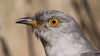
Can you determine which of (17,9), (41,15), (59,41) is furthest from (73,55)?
(17,9)

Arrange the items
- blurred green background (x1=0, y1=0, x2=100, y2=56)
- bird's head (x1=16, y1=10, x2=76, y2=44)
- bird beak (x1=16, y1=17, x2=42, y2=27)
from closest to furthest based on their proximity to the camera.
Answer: bird's head (x1=16, y1=10, x2=76, y2=44) → bird beak (x1=16, y1=17, x2=42, y2=27) → blurred green background (x1=0, y1=0, x2=100, y2=56)

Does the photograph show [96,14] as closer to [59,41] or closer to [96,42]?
[96,42]

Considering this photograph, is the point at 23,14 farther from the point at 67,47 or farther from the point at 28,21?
the point at 67,47

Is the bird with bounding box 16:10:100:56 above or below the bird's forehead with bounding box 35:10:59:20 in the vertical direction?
below

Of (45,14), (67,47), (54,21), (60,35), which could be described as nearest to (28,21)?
(45,14)

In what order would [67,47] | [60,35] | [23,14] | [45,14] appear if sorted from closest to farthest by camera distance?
1. [67,47]
2. [60,35]
3. [45,14]
4. [23,14]

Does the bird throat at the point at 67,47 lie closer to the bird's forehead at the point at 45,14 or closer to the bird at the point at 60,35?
the bird at the point at 60,35

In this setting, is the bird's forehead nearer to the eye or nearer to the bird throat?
the eye

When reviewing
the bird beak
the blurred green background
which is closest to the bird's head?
the bird beak

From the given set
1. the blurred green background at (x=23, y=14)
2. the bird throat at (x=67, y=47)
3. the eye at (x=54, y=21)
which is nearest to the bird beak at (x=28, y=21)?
the eye at (x=54, y=21)
